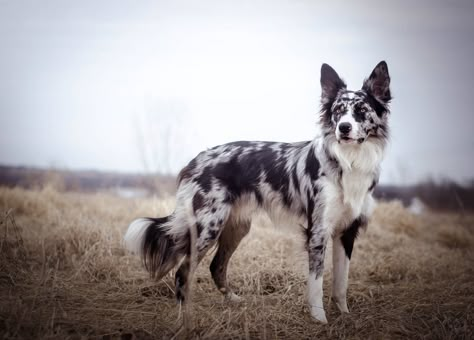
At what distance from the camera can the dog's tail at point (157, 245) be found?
4.31 metres

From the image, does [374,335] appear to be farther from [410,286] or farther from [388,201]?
[388,201]

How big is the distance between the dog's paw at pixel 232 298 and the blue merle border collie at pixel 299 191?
0.03 metres

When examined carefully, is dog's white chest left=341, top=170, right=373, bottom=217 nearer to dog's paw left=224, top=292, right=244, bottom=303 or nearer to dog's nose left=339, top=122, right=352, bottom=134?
dog's nose left=339, top=122, right=352, bottom=134

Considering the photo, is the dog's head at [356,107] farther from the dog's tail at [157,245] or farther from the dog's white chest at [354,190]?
the dog's tail at [157,245]

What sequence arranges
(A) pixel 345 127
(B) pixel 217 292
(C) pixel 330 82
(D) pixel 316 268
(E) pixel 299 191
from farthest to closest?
(B) pixel 217 292 → (C) pixel 330 82 → (E) pixel 299 191 → (D) pixel 316 268 → (A) pixel 345 127

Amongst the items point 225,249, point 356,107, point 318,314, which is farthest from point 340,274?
point 356,107

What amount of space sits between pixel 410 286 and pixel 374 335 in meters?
1.84

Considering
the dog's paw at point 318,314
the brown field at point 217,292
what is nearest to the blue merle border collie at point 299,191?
the dog's paw at point 318,314

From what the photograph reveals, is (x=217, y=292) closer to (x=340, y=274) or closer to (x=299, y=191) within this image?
(x=340, y=274)

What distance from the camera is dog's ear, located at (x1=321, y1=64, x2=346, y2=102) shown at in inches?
167

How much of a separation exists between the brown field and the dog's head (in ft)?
3.74

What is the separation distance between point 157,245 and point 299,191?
148 centimetres

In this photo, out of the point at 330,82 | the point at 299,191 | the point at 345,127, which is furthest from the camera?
the point at 330,82

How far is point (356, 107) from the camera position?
398cm
